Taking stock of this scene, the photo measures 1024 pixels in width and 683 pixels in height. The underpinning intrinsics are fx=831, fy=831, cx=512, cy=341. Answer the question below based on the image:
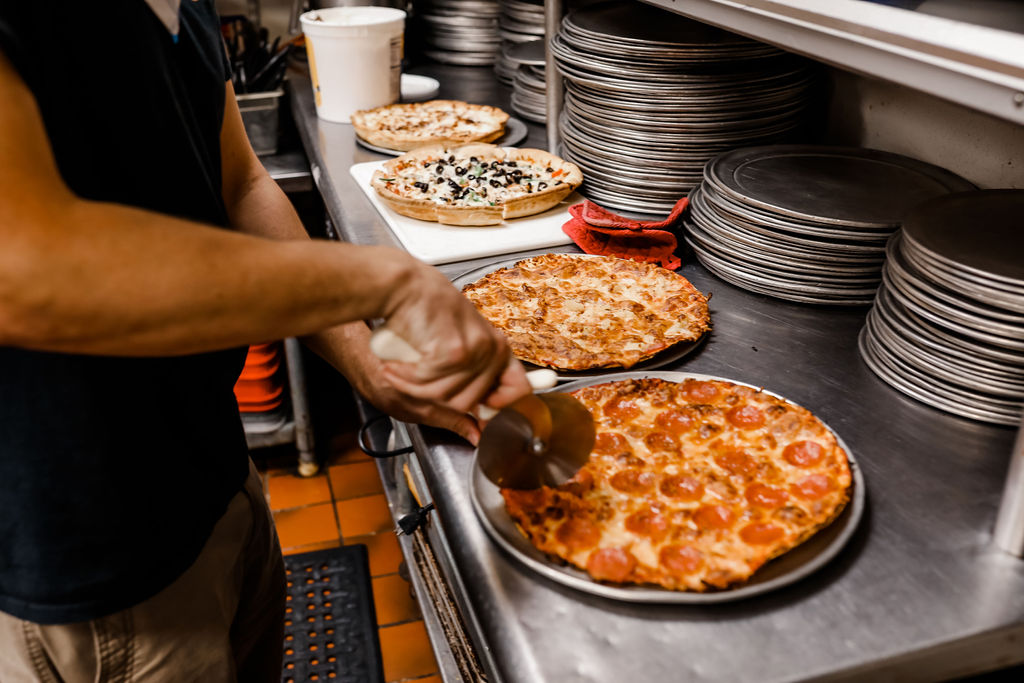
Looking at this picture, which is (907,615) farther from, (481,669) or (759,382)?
(481,669)

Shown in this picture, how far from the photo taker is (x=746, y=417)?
3.98ft

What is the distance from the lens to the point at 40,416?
3.21ft

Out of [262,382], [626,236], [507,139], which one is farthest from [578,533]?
[262,382]

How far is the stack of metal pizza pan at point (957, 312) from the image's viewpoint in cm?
115

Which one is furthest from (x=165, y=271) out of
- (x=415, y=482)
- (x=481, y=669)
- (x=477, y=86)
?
(x=477, y=86)

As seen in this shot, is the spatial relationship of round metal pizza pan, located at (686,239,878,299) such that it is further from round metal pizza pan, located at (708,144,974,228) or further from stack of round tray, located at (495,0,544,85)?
stack of round tray, located at (495,0,544,85)

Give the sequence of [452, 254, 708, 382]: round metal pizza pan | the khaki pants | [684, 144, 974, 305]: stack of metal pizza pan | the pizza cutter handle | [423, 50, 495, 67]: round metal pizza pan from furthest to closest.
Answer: [423, 50, 495, 67]: round metal pizza pan < [684, 144, 974, 305]: stack of metal pizza pan < [452, 254, 708, 382]: round metal pizza pan < the khaki pants < the pizza cutter handle

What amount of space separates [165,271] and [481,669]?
106 cm

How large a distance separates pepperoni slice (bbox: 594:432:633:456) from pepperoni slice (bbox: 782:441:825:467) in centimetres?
21

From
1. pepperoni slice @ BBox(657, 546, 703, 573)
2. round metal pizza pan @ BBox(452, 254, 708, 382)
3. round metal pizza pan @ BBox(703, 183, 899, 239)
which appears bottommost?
round metal pizza pan @ BBox(452, 254, 708, 382)

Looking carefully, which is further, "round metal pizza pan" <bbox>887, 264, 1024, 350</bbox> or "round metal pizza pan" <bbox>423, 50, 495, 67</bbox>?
"round metal pizza pan" <bbox>423, 50, 495, 67</bbox>

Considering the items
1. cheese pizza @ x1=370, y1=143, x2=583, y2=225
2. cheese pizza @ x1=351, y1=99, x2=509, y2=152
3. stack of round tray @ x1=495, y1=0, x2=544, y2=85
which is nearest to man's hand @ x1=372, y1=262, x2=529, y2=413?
cheese pizza @ x1=370, y1=143, x2=583, y2=225

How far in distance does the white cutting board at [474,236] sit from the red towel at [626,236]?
7 centimetres

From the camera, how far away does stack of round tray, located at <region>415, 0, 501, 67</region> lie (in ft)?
10.8
